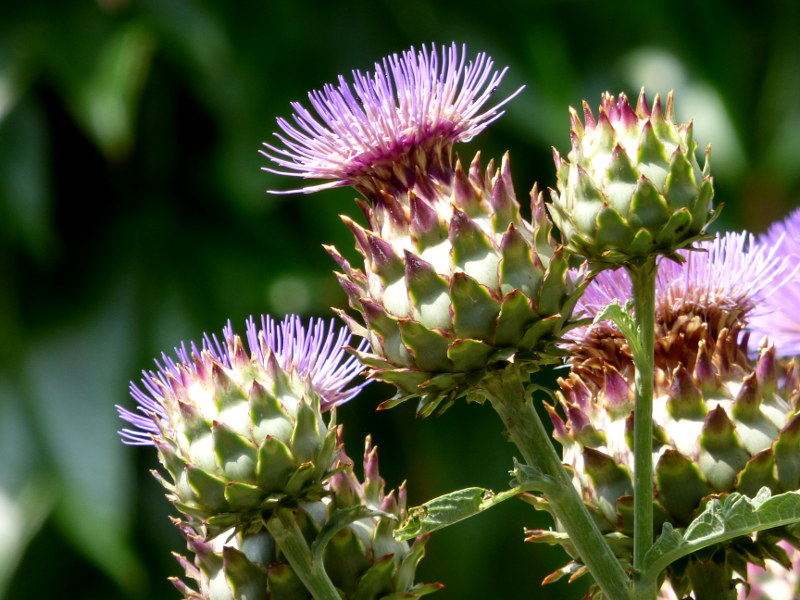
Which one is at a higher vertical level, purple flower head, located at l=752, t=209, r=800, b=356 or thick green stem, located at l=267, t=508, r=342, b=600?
thick green stem, located at l=267, t=508, r=342, b=600

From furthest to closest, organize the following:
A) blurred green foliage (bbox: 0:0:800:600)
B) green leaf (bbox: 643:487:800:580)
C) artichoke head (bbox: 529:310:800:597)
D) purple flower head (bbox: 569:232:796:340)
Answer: blurred green foliage (bbox: 0:0:800:600)
purple flower head (bbox: 569:232:796:340)
artichoke head (bbox: 529:310:800:597)
green leaf (bbox: 643:487:800:580)

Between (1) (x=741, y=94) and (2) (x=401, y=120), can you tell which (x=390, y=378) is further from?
(1) (x=741, y=94)

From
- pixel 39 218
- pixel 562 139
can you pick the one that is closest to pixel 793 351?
pixel 562 139

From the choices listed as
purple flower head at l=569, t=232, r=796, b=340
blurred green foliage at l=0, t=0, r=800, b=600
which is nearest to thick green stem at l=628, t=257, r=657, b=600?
purple flower head at l=569, t=232, r=796, b=340

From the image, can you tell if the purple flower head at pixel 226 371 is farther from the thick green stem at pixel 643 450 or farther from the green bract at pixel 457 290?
the thick green stem at pixel 643 450

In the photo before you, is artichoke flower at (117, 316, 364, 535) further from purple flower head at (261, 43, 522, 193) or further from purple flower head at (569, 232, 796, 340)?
purple flower head at (569, 232, 796, 340)

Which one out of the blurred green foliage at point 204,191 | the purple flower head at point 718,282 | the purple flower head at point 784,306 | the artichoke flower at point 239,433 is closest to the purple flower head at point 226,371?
the artichoke flower at point 239,433
